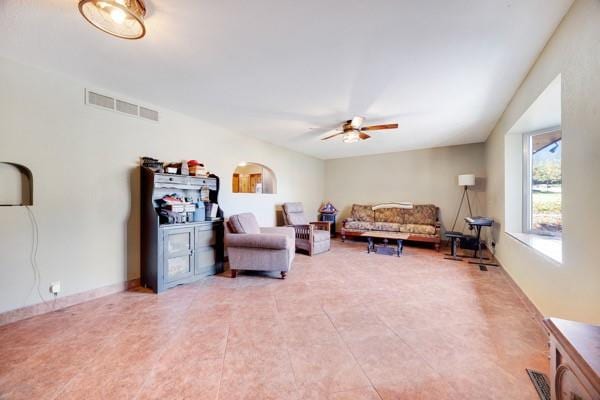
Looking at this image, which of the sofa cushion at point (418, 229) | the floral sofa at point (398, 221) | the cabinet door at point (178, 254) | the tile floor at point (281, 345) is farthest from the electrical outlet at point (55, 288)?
the sofa cushion at point (418, 229)

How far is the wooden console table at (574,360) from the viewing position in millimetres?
656

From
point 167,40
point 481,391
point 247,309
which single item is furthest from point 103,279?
point 481,391

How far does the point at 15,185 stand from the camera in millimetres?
2246

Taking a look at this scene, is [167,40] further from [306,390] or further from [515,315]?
[515,315]

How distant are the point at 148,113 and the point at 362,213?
5.29 m

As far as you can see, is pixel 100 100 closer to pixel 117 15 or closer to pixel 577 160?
pixel 117 15

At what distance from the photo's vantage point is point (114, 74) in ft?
7.87

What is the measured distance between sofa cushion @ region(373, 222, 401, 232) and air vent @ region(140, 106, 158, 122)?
5078 mm

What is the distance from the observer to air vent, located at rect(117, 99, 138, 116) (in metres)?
2.84

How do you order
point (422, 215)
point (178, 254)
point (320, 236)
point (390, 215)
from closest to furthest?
point (178, 254)
point (320, 236)
point (422, 215)
point (390, 215)

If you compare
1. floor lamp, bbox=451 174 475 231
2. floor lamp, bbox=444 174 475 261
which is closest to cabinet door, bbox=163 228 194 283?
floor lamp, bbox=444 174 475 261

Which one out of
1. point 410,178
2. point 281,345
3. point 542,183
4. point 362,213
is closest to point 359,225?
point 362,213

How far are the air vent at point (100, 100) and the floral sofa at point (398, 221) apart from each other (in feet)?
16.8

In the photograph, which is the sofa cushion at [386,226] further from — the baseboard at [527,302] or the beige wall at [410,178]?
the baseboard at [527,302]
